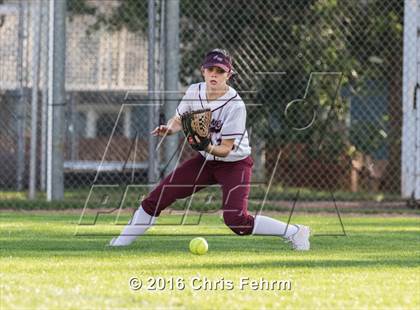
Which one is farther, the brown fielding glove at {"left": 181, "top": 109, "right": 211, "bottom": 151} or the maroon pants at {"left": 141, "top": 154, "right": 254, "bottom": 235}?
the maroon pants at {"left": 141, "top": 154, "right": 254, "bottom": 235}

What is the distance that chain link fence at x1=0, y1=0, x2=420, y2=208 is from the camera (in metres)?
13.5

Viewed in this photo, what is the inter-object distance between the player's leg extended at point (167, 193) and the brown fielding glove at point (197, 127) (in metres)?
0.32

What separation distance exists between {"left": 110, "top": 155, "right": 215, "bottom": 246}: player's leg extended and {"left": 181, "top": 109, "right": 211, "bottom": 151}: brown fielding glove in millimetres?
317

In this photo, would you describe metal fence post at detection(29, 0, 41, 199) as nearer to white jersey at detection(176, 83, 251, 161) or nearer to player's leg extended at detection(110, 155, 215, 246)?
player's leg extended at detection(110, 155, 215, 246)

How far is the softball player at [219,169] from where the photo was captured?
24.5ft

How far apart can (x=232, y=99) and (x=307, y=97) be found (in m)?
6.68

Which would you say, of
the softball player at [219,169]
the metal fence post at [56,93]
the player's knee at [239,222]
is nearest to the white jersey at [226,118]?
the softball player at [219,169]

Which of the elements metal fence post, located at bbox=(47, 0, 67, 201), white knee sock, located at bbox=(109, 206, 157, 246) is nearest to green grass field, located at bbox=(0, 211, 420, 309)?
white knee sock, located at bbox=(109, 206, 157, 246)

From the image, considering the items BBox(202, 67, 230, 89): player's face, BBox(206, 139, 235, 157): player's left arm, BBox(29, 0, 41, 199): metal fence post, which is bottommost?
BBox(29, 0, 41, 199): metal fence post

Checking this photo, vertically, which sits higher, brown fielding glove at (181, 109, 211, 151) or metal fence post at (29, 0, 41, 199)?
brown fielding glove at (181, 109, 211, 151)

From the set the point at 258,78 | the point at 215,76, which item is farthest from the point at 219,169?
the point at 258,78

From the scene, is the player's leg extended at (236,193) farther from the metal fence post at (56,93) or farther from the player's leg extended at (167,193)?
the metal fence post at (56,93)

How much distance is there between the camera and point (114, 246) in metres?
7.68

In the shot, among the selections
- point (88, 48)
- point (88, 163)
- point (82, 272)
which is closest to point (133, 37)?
point (88, 48)
